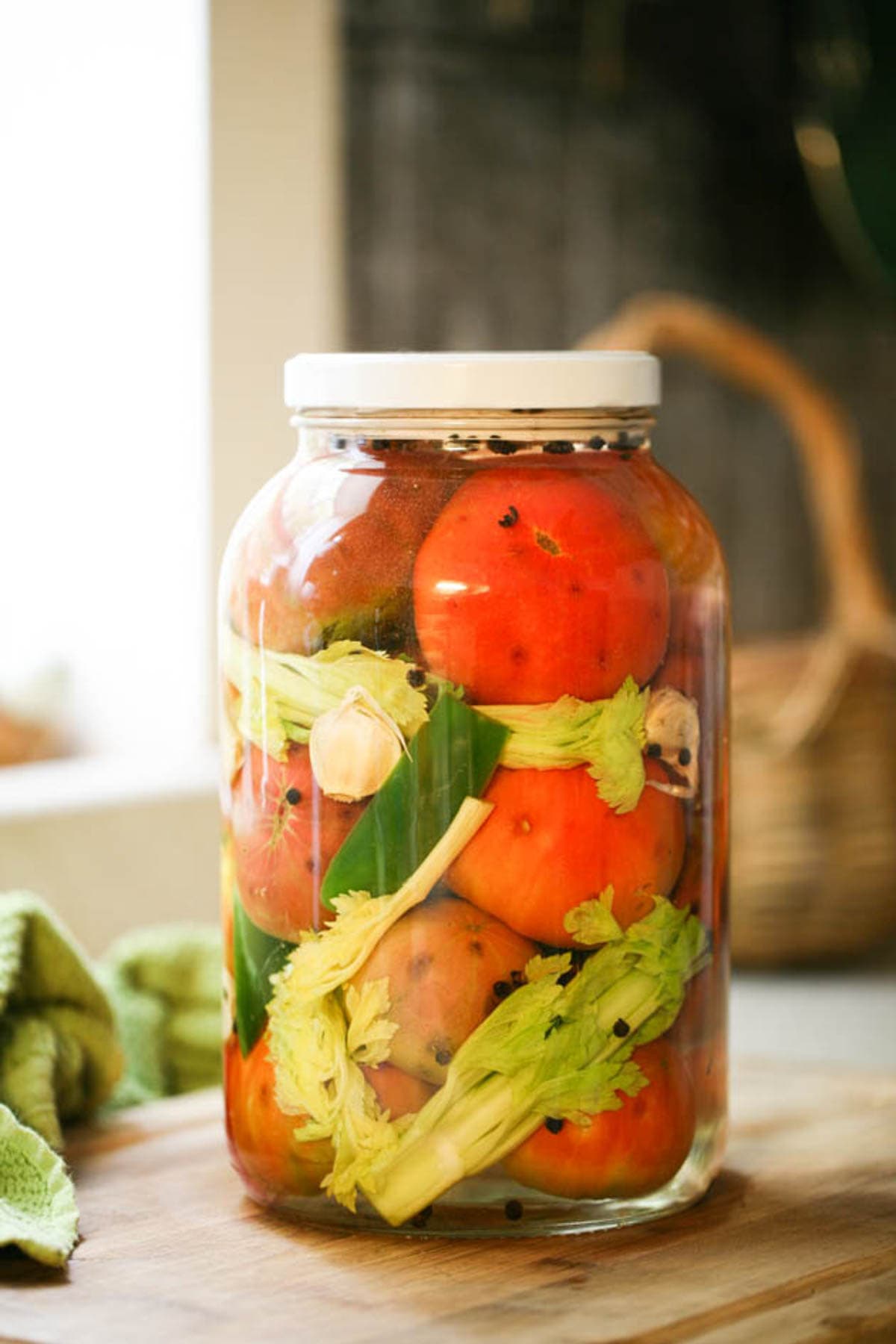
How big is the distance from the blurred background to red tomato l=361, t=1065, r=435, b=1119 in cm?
77

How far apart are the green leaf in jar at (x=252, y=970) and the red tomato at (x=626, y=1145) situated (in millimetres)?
101

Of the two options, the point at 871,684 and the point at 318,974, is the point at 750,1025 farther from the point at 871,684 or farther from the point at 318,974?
the point at 318,974

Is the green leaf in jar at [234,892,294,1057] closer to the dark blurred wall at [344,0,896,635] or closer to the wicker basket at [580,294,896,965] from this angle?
the wicker basket at [580,294,896,965]

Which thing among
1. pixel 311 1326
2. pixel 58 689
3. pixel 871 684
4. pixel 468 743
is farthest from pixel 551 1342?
pixel 58 689

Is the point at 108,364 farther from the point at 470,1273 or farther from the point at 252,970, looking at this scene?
the point at 470,1273

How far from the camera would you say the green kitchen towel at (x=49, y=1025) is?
768 mm

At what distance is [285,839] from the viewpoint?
2.16 ft

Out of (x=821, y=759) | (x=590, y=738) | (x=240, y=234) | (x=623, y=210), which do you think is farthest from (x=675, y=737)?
(x=623, y=210)

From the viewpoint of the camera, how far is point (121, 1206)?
71 cm

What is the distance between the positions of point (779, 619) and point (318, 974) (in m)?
1.60

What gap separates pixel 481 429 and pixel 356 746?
0.12 meters

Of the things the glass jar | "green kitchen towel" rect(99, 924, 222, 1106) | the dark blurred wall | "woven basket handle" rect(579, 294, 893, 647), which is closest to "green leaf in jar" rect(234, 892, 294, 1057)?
the glass jar

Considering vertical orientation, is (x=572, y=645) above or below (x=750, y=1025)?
above

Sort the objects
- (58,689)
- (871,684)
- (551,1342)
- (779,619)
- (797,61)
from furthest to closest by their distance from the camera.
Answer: (779,619)
(797,61)
(58,689)
(871,684)
(551,1342)
